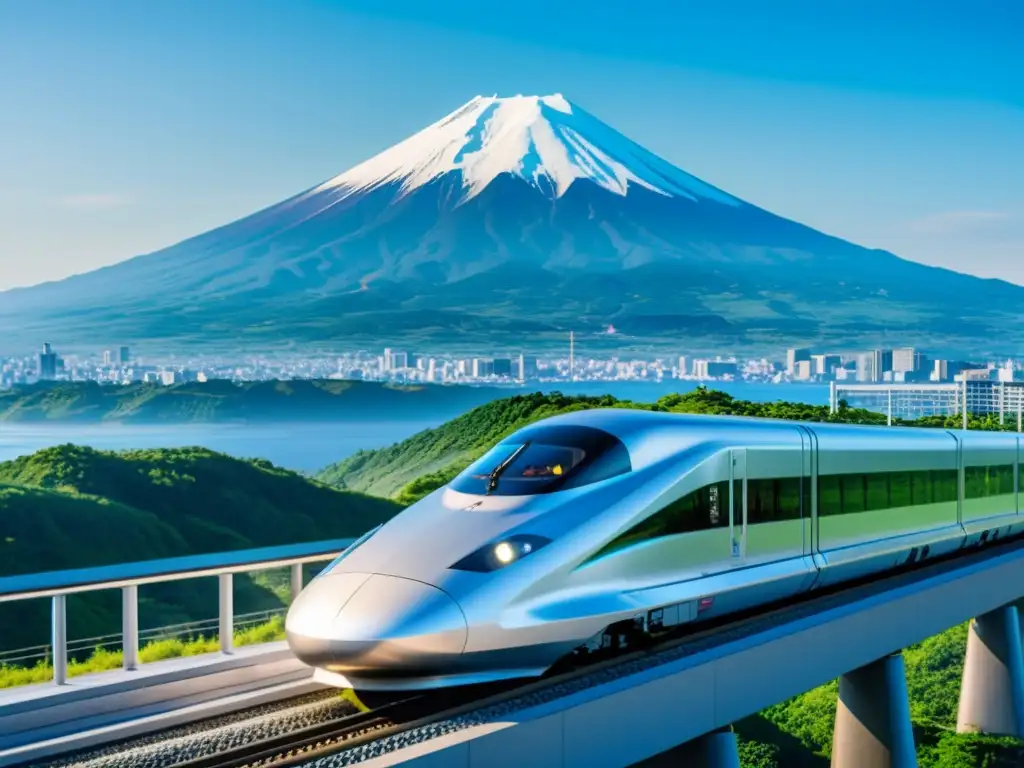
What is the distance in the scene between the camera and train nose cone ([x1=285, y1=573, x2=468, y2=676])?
6289mm

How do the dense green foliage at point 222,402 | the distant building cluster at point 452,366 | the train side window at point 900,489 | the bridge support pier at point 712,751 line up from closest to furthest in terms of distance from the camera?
1. the bridge support pier at point 712,751
2. the train side window at point 900,489
3. the dense green foliage at point 222,402
4. the distant building cluster at point 452,366

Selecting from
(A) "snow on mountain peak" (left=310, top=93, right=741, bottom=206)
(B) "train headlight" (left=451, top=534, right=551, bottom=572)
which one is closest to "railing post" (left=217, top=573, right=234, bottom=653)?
(B) "train headlight" (left=451, top=534, right=551, bottom=572)

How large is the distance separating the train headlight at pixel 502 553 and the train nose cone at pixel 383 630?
0.27 metres

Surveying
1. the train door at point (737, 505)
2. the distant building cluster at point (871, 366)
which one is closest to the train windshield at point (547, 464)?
the train door at point (737, 505)

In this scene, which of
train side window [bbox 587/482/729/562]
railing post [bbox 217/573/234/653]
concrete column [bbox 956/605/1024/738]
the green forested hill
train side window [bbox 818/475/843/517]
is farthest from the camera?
the green forested hill

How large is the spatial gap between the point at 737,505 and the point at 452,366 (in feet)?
284

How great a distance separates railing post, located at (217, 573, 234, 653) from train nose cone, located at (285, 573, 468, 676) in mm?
1122

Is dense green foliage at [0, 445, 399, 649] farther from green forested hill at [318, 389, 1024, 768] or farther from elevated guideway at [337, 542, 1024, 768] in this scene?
elevated guideway at [337, 542, 1024, 768]

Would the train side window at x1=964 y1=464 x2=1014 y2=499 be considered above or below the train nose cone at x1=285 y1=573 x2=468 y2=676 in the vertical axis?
below

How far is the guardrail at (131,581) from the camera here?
21.4ft

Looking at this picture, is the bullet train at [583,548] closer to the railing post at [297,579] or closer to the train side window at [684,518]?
the train side window at [684,518]

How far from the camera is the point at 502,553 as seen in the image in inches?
265

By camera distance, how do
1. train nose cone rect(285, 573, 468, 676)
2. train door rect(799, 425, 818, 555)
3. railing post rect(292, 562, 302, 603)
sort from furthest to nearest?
train door rect(799, 425, 818, 555), railing post rect(292, 562, 302, 603), train nose cone rect(285, 573, 468, 676)

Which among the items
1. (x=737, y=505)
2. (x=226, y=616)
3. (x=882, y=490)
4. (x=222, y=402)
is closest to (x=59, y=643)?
(x=226, y=616)
